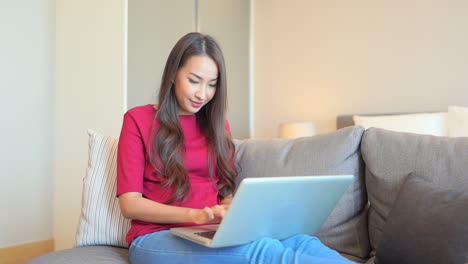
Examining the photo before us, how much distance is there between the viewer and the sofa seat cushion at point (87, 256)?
1446 mm

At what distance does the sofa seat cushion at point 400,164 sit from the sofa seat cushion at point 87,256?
81cm

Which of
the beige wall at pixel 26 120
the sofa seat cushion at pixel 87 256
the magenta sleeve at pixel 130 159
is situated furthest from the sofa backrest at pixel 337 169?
the beige wall at pixel 26 120

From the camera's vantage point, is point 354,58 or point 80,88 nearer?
point 80,88

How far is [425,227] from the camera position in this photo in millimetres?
1335

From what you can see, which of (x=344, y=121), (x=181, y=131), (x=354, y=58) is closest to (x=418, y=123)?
(x=344, y=121)

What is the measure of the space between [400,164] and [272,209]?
0.59 metres

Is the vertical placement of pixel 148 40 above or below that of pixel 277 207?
above

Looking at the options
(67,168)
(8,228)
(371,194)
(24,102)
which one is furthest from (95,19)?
(371,194)

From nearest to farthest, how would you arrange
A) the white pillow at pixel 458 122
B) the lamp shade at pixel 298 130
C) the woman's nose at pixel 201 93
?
the woman's nose at pixel 201 93 < the white pillow at pixel 458 122 < the lamp shade at pixel 298 130

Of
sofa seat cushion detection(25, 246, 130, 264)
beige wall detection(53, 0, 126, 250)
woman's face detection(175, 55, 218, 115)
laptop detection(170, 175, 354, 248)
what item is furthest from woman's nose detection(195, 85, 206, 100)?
beige wall detection(53, 0, 126, 250)

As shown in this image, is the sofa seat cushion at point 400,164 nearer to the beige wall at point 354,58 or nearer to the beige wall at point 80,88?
the beige wall at point 80,88

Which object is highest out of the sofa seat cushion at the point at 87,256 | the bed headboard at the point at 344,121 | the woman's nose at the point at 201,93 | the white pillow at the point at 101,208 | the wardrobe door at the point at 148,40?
the wardrobe door at the point at 148,40

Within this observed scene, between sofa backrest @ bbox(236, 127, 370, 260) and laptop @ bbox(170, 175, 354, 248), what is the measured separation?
25cm

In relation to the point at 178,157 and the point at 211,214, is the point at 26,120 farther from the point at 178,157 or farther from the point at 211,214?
the point at 211,214
